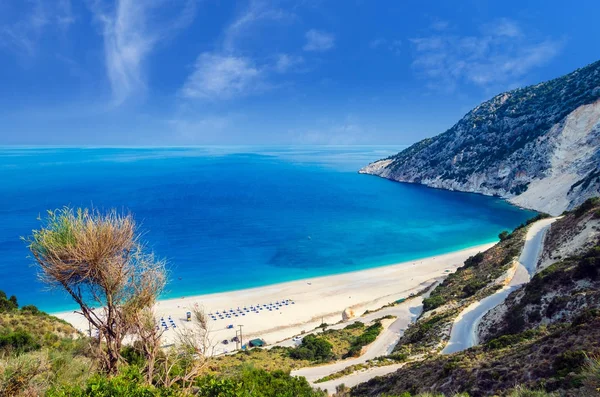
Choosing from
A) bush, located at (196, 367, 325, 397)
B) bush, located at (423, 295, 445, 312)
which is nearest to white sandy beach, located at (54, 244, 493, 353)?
bush, located at (423, 295, 445, 312)

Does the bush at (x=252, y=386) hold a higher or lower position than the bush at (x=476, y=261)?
higher

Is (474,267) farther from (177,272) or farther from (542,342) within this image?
(177,272)

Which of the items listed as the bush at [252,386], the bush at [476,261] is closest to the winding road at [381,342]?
the bush at [252,386]

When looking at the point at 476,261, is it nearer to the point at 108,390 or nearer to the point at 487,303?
the point at 487,303

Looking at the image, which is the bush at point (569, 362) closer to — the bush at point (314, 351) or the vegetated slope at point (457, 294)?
the vegetated slope at point (457, 294)

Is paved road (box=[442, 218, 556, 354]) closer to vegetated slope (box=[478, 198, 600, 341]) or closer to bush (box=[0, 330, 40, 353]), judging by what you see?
vegetated slope (box=[478, 198, 600, 341])

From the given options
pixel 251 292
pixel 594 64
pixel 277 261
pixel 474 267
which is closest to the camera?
pixel 474 267

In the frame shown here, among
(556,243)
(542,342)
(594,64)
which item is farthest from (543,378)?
(594,64)
